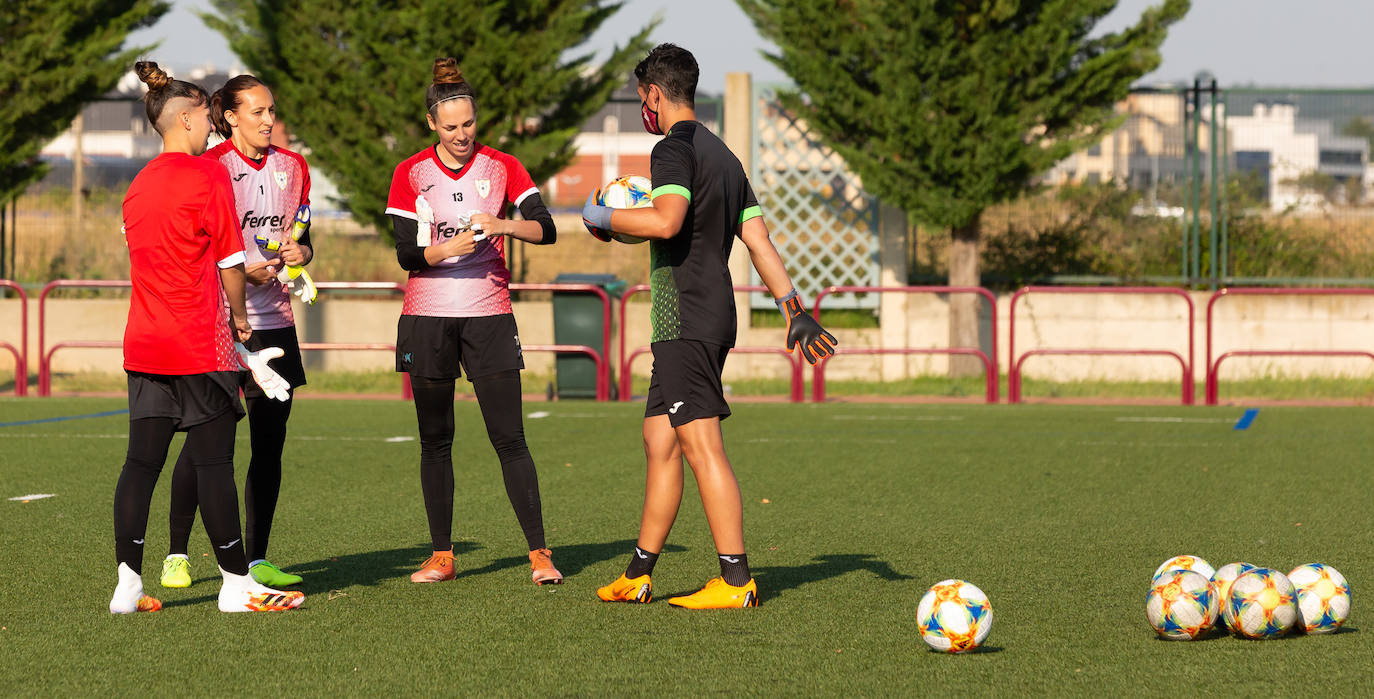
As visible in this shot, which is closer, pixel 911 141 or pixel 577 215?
pixel 911 141

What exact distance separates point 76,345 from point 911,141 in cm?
814

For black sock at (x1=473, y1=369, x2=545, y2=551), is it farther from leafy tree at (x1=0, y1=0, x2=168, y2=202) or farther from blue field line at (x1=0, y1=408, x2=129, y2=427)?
leafy tree at (x1=0, y1=0, x2=168, y2=202)

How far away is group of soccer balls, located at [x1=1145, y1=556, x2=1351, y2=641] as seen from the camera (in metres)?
4.54

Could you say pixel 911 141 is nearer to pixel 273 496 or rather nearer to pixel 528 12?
pixel 528 12

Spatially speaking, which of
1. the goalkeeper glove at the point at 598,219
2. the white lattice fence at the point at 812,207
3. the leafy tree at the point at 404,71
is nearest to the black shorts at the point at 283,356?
the goalkeeper glove at the point at 598,219

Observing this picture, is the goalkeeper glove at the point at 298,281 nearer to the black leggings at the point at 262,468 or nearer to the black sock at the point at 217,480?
the black leggings at the point at 262,468

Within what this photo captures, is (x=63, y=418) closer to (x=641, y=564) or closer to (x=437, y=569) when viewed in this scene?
(x=437, y=569)

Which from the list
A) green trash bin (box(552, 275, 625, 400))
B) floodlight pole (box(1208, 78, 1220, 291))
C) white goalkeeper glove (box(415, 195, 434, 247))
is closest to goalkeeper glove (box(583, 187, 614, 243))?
white goalkeeper glove (box(415, 195, 434, 247))

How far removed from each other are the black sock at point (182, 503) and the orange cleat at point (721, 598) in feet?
5.53

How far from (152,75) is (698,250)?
5.98 ft

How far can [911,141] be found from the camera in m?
15.7

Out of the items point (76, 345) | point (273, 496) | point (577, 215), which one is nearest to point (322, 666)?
point (273, 496)

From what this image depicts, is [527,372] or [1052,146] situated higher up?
[1052,146]

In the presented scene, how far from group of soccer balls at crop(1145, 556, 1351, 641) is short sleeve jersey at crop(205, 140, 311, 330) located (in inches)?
121
